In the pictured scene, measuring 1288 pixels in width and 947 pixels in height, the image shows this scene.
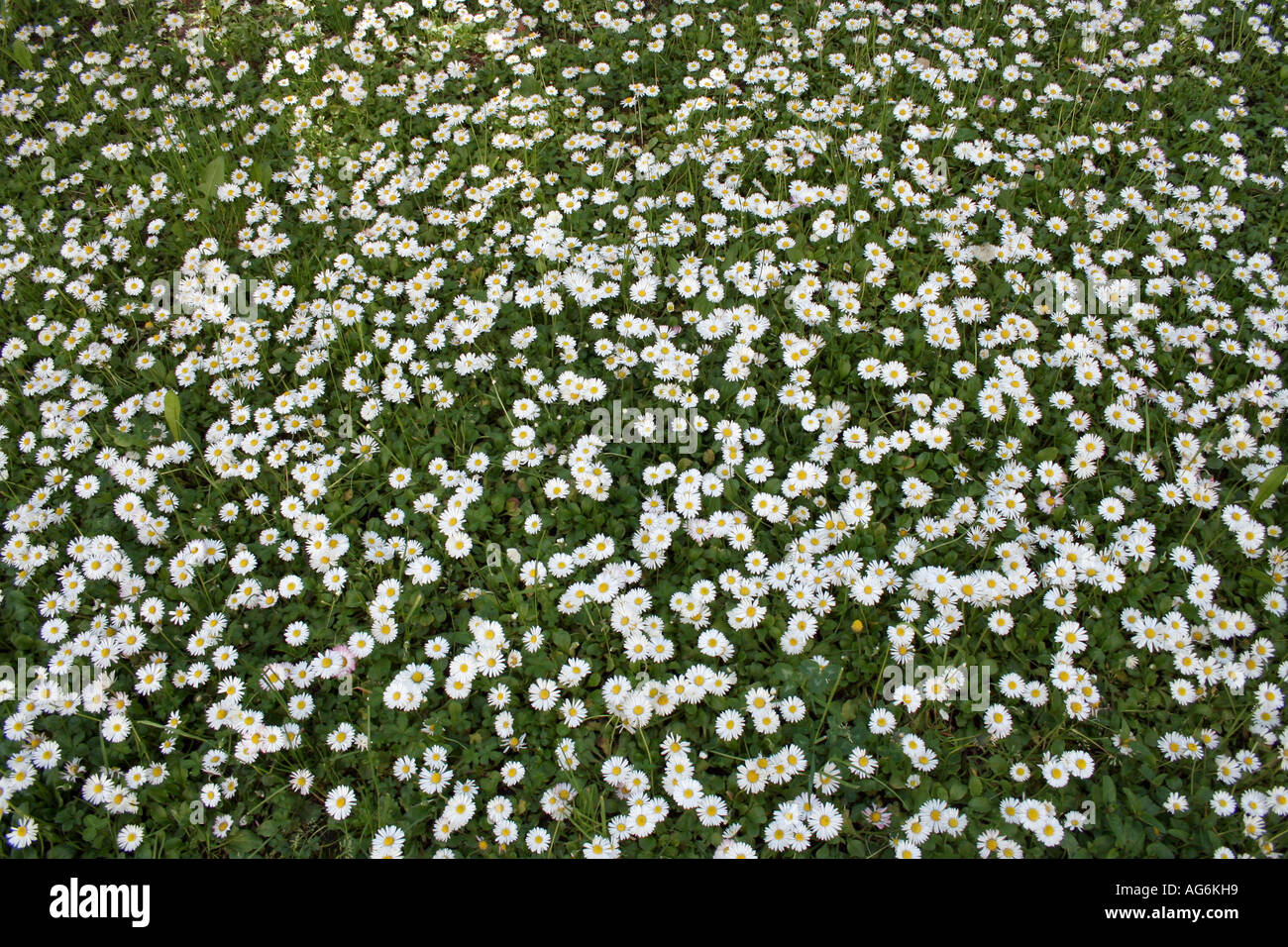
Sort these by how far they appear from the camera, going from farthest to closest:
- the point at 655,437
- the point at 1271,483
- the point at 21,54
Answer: the point at 21,54
the point at 655,437
the point at 1271,483

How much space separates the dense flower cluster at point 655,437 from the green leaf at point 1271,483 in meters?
0.02

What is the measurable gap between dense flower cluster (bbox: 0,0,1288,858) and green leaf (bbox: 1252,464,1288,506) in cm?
2

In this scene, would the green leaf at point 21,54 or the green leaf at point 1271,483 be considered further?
the green leaf at point 21,54

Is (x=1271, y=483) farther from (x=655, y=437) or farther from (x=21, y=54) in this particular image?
(x=21, y=54)

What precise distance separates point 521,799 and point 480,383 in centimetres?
200

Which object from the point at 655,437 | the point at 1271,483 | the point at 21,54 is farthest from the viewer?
the point at 21,54

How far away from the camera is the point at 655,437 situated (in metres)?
3.71

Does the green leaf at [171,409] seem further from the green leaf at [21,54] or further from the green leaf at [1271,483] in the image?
the green leaf at [1271,483]

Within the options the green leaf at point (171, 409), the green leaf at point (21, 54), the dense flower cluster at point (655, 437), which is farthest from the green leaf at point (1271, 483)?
the green leaf at point (21, 54)

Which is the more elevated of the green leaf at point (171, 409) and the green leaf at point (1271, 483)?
the green leaf at point (1271, 483)

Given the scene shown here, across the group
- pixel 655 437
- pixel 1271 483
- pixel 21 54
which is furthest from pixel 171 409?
pixel 1271 483

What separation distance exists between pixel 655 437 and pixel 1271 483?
2.61 metres

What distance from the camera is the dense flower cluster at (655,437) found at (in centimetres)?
290
